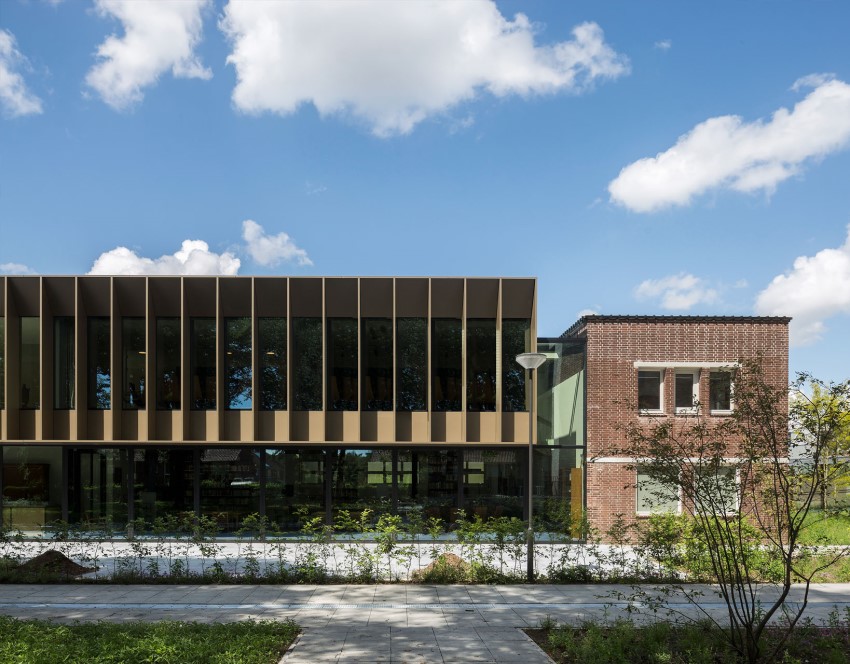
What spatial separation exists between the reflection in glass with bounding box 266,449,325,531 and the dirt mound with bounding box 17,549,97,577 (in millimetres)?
6734

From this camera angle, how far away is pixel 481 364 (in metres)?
21.5

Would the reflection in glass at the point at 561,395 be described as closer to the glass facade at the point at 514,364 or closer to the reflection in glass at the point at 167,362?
the glass facade at the point at 514,364

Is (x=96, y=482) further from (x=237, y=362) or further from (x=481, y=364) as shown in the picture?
(x=481, y=364)

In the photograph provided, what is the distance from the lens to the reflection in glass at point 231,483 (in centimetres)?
2153

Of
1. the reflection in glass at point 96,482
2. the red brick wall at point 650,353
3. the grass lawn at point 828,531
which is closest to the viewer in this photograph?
the grass lawn at point 828,531

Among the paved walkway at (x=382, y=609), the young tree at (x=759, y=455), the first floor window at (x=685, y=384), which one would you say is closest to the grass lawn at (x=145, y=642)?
the paved walkway at (x=382, y=609)

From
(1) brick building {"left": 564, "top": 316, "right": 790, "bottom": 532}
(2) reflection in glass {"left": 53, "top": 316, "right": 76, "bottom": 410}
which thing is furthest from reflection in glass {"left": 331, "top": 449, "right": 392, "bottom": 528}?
(2) reflection in glass {"left": 53, "top": 316, "right": 76, "bottom": 410}

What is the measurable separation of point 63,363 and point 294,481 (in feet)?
27.1

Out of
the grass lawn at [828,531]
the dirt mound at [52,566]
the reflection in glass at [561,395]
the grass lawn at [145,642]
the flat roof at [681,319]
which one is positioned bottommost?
the grass lawn at [828,531]

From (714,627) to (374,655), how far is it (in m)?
5.11

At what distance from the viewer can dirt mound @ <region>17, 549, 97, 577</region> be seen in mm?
14945

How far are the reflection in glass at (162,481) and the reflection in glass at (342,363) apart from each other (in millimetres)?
5019

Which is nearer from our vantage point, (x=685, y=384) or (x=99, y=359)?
(x=685, y=384)

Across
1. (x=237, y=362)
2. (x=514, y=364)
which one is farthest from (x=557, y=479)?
(x=237, y=362)
